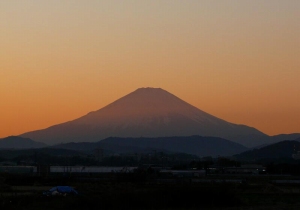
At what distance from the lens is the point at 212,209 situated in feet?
96.7

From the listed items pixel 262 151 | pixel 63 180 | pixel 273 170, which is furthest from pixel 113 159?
pixel 63 180

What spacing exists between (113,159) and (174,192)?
347ft

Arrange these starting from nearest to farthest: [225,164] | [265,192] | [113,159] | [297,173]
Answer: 1. [265,192]
2. [297,173]
3. [225,164]
4. [113,159]

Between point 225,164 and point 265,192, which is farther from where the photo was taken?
point 225,164

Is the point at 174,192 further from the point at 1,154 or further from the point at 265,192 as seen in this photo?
the point at 1,154

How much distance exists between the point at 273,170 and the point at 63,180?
31.9 metres

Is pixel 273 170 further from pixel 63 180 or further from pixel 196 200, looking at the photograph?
pixel 196 200

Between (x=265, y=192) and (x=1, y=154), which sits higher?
Result: (x=1, y=154)

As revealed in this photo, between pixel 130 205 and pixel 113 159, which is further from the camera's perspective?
pixel 113 159

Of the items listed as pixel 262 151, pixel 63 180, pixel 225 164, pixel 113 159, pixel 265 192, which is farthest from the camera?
pixel 262 151

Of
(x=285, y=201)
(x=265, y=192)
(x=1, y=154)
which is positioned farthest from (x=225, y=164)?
(x=1, y=154)

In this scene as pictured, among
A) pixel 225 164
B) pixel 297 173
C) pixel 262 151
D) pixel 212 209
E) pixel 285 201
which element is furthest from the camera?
pixel 262 151

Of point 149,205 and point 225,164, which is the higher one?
point 225,164

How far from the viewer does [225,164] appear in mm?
95250
